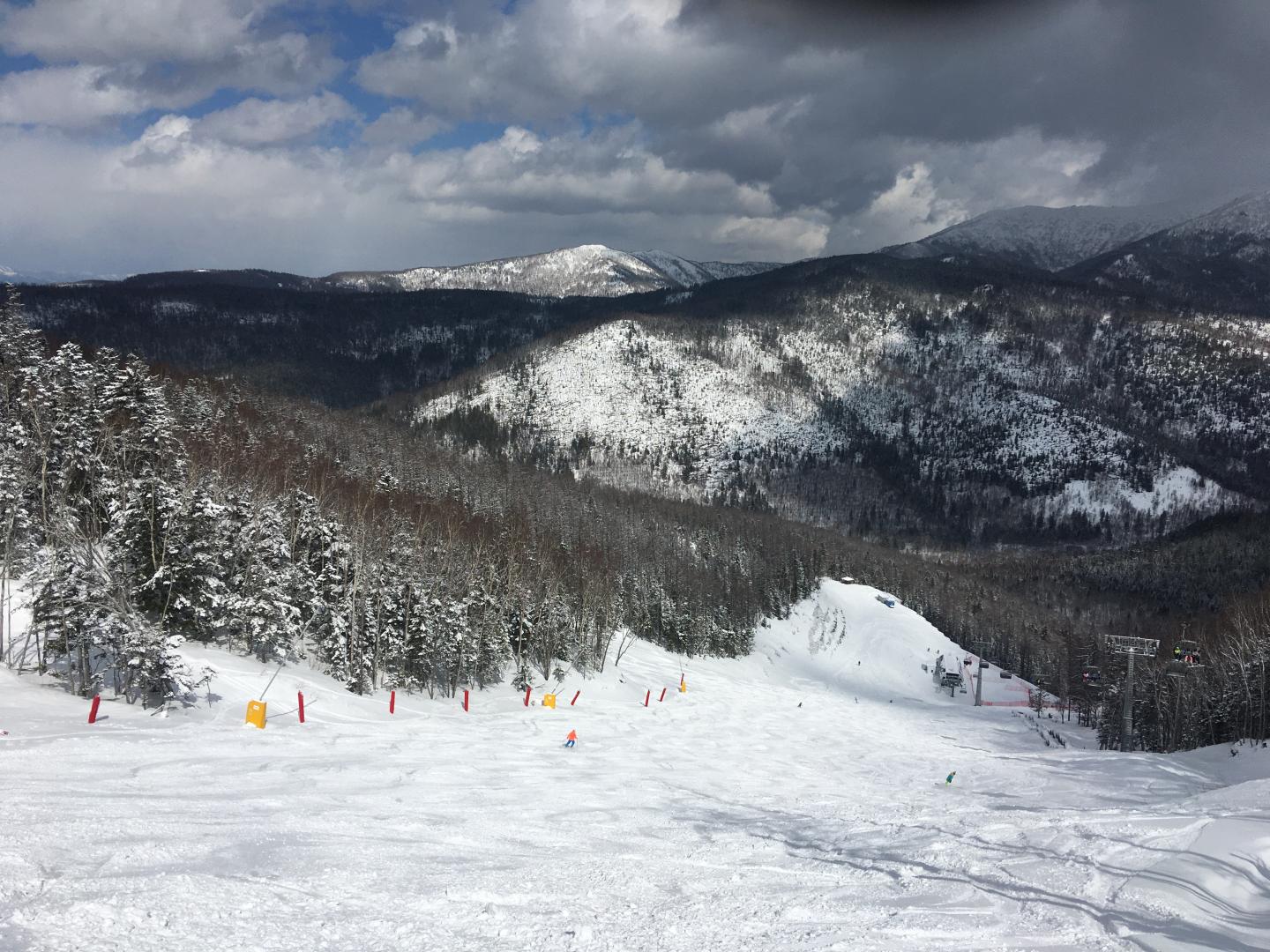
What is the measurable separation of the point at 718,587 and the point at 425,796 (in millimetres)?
93283

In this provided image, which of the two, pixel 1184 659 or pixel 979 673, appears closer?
pixel 1184 659

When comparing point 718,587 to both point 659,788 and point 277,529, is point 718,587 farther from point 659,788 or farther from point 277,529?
point 659,788

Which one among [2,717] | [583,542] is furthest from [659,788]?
[583,542]

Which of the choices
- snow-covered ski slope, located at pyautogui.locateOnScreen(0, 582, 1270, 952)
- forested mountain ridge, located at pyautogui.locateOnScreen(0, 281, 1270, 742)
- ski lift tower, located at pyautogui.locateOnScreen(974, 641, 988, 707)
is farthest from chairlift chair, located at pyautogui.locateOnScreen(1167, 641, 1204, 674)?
ski lift tower, located at pyautogui.locateOnScreen(974, 641, 988, 707)

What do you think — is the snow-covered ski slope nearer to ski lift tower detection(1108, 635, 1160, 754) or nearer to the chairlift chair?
ski lift tower detection(1108, 635, 1160, 754)

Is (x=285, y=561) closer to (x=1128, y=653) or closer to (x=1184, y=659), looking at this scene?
(x=1128, y=653)

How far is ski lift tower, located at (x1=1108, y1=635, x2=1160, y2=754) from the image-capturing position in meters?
50.7

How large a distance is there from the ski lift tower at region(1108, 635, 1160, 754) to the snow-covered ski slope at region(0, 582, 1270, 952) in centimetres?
2456

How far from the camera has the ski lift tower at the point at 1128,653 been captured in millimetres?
50688

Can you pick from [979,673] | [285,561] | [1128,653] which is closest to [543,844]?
[285,561]

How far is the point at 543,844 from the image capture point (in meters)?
13.3

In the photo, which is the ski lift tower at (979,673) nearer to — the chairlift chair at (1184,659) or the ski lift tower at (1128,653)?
the chairlift chair at (1184,659)

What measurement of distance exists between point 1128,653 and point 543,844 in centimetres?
5404

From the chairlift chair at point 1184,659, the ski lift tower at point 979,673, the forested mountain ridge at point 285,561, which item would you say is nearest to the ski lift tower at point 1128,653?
the chairlift chair at point 1184,659
